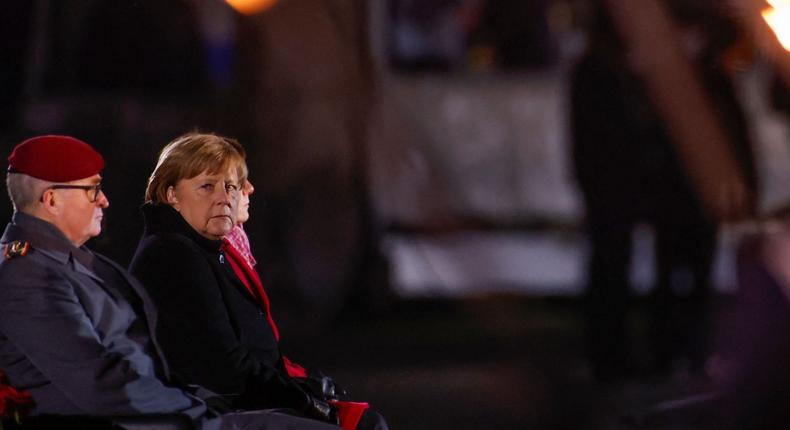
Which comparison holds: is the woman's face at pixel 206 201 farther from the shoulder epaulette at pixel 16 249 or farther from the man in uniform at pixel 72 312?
the shoulder epaulette at pixel 16 249

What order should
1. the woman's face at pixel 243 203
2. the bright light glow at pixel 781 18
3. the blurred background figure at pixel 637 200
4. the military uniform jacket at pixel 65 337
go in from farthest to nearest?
the blurred background figure at pixel 637 200 < the bright light glow at pixel 781 18 < the woman's face at pixel 243 203 < the military uniform jacket at pixel 65 337

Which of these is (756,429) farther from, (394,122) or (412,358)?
(394,122)

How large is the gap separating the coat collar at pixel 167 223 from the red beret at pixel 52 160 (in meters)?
0.16

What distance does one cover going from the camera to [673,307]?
25.4ft

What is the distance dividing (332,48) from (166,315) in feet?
17.8

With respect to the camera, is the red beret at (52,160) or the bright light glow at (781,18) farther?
the bright light glow at (781,18)

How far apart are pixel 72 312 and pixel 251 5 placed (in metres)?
5.43

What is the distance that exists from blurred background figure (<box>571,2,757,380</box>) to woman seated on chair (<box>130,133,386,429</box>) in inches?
176

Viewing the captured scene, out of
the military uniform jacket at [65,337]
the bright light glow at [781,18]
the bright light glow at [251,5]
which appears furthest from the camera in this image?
the bright light glow at [251,5]

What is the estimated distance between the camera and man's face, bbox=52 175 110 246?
2.84m

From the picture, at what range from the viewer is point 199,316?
289cm

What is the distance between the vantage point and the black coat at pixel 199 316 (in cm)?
289

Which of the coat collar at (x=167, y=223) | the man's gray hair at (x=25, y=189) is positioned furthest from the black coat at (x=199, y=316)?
the man's gray hair at (x=25, y=189)

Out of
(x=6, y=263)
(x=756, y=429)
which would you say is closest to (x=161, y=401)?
(x=6, y=263)
